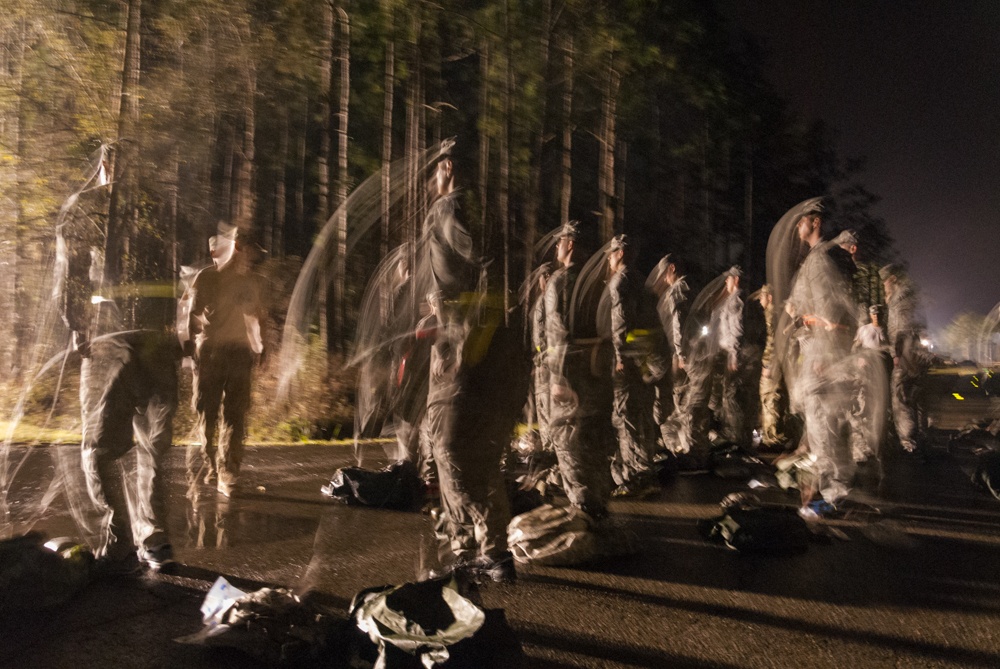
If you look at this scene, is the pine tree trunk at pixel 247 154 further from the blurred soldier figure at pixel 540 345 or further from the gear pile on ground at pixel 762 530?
the gear pile on ground at pixel 762 530

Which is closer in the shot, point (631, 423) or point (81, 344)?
point (81, 344)

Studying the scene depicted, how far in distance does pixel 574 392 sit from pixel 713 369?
4.33 meters

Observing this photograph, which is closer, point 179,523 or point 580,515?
point 580,515

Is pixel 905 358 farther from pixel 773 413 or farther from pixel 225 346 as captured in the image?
pixel 225 346

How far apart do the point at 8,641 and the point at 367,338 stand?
8.16 feet

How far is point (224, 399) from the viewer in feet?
20.9

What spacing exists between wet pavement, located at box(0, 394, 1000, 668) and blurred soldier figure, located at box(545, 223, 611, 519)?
0.60 metres

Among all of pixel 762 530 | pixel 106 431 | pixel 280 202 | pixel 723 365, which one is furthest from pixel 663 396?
pixel 280 202

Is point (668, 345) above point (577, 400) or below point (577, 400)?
above

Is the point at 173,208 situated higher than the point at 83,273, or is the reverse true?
the point at 173,208

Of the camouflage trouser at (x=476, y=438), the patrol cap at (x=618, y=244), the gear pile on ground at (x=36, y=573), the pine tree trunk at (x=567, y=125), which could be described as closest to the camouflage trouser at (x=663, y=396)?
the patrol cap at (x=618, y=244)

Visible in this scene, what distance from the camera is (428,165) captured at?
461 centimetres

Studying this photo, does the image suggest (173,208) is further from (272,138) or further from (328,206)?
(272,138)

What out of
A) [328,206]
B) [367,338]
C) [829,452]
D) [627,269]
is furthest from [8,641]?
[328,206]
